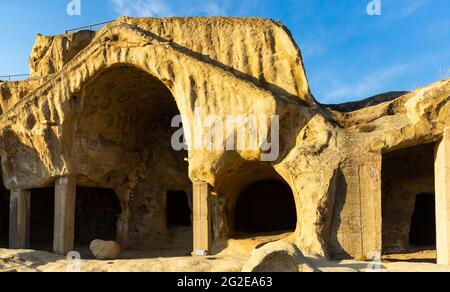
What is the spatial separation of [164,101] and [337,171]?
9.31 metres

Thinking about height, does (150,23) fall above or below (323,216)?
above

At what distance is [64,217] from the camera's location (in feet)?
60.0

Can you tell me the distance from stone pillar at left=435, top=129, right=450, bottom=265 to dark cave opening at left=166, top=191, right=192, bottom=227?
12.8 metres

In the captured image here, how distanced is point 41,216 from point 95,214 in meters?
2.39

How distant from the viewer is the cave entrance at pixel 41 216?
2303cm

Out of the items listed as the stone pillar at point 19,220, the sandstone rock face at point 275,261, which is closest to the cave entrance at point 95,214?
the stone pillar at point 19,220

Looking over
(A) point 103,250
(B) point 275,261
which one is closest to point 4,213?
(A) point 103,250

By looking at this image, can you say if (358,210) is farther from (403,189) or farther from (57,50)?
(57,50)

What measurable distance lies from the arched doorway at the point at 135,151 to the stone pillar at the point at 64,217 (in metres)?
1.04

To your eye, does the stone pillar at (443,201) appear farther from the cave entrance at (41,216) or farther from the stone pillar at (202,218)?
the cave entrance at (41,216)

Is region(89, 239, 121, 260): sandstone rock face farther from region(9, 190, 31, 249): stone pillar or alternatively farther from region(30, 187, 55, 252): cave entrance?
region(30, 187, 55, 252): cave entrance

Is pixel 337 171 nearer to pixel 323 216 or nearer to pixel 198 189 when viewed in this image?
pixel 323 216
